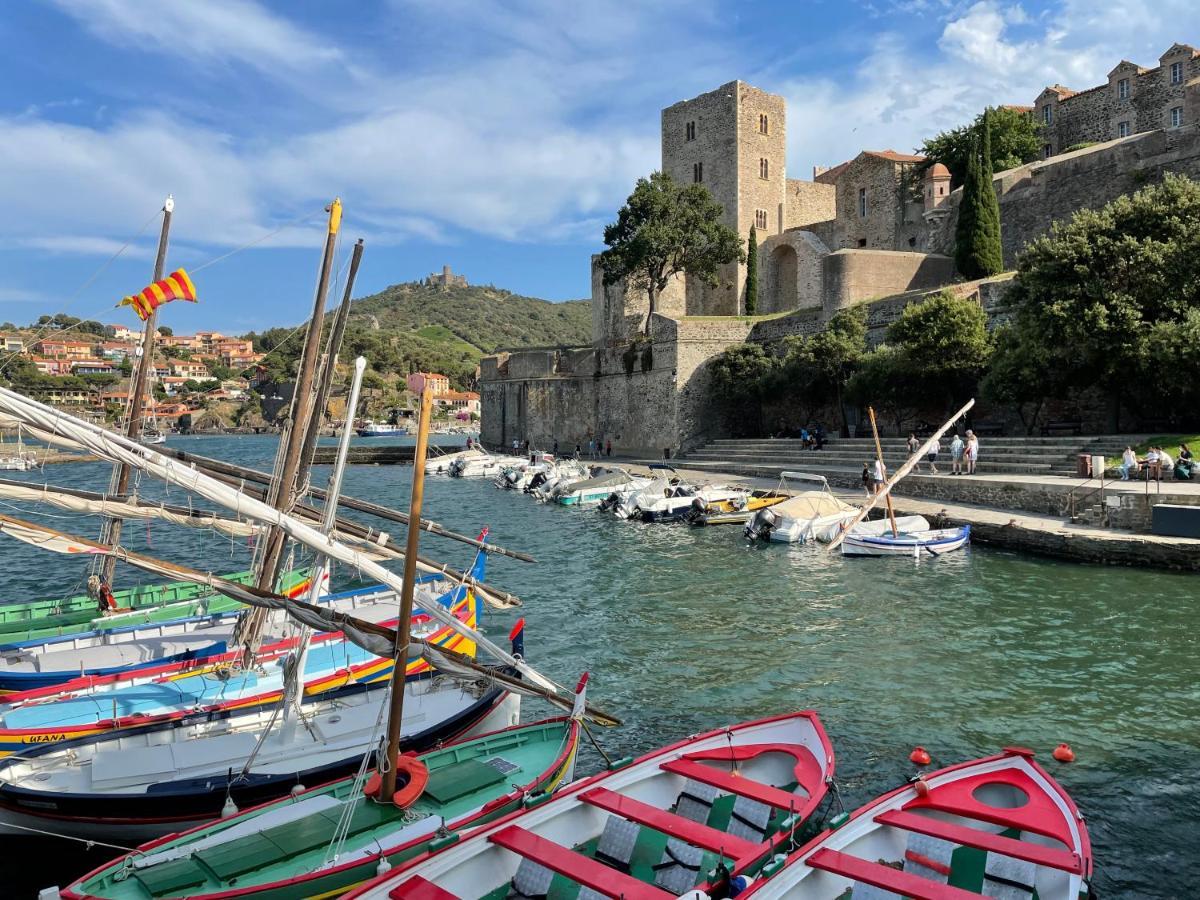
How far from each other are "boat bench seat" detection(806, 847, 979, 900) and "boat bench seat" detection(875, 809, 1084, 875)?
0.55 metres

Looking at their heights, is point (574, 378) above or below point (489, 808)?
above

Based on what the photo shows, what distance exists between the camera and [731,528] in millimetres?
27250

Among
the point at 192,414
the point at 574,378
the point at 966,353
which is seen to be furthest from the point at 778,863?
the point at 192,414

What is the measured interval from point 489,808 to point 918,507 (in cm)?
2105

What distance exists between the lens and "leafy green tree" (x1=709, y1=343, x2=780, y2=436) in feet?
141

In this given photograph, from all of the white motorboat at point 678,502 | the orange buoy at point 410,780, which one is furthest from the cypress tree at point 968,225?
the orange buoy at point 410,780

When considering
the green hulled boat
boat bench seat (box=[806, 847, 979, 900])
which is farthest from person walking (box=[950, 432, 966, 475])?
boat bench seat (box=[806, 847, 979, 900])

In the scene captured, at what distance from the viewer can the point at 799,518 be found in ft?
79.6

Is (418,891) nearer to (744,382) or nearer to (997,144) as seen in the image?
(744,382)

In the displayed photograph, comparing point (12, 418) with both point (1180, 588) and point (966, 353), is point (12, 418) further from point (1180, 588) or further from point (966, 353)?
point (966, 353)

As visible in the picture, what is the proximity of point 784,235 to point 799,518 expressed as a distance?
35460mm

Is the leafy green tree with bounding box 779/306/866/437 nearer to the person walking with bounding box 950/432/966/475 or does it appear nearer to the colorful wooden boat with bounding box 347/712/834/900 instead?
the person walking with bounding box 950/432/966/475

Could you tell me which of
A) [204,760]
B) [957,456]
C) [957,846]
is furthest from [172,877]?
[957,456]

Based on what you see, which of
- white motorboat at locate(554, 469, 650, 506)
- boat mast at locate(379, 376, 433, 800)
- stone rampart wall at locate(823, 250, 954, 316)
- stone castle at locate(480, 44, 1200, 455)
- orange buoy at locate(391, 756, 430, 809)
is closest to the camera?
boat mast at locate(379, 376, 433, 800)
